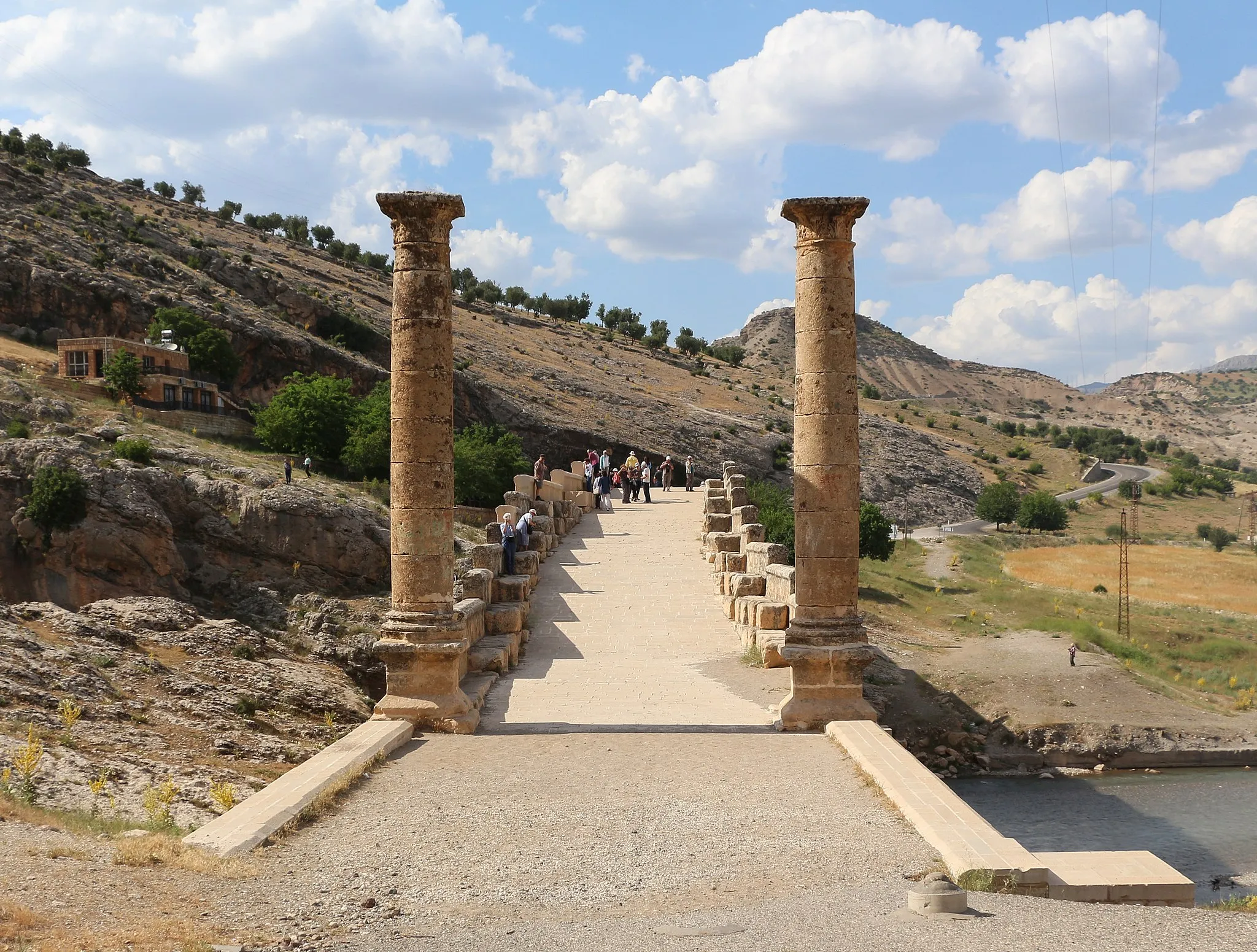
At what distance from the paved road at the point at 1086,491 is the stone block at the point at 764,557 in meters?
48.9

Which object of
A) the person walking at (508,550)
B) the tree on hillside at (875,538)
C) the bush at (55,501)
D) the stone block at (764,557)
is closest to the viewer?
the stone block at (764,557)

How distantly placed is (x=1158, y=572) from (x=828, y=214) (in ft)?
157

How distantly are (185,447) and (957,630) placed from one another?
86.4ft

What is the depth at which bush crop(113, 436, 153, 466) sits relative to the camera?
37.0 metres

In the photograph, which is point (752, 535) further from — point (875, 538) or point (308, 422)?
point (308, 422)

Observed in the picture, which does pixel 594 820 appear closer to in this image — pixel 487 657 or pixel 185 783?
pixel 185 783

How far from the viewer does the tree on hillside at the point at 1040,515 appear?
7356 cm

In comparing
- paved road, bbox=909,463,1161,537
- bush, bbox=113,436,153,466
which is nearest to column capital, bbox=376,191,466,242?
bush, bbox=113,436,153,466

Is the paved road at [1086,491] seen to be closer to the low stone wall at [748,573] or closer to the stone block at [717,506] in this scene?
the stone block at [717,506]

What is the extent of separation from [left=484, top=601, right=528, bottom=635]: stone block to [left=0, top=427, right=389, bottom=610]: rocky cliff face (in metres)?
21.0

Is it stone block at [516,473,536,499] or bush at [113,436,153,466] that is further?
bush at [113,436,153,466]

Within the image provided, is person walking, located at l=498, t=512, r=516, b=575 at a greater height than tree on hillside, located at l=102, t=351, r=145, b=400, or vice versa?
tree on hillside, located at l=102, t=351, r=145, b=400

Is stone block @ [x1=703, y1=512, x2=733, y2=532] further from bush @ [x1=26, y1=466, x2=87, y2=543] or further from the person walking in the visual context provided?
bush @ [x1=26, y1=466, x2=87, y2=543]

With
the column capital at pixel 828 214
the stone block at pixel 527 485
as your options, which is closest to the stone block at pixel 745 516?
the stone block at pixel 527 485
